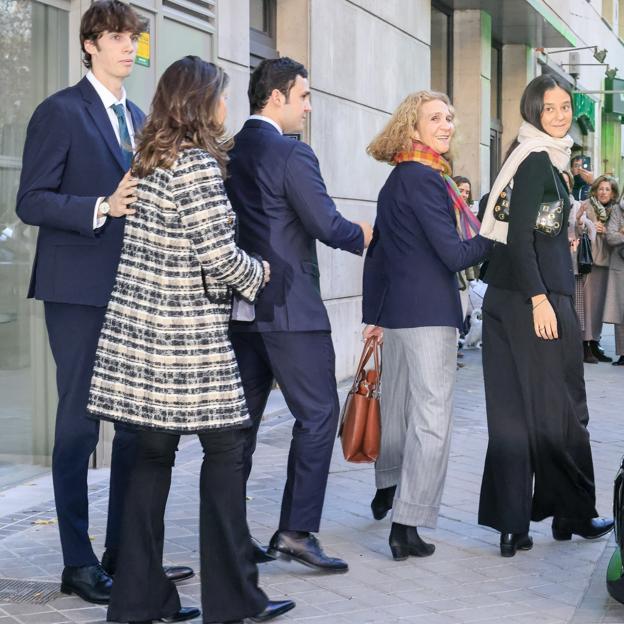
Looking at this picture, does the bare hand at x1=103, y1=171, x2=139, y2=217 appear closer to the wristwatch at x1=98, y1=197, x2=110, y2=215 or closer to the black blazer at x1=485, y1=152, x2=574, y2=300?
the wristwatch at x1=98, y1=197, x2=110, y2=215

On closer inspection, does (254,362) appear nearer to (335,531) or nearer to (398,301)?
(398,301)

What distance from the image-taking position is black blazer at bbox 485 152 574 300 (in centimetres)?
532

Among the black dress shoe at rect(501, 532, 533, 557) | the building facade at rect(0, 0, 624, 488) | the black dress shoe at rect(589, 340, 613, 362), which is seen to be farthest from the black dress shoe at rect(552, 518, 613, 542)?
the black dress shoe at rect(589, 340, 613, 362)

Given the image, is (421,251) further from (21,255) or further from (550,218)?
(21,255)

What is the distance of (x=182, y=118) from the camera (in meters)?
4.21

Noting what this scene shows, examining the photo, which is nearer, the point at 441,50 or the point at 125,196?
the point at 125,196

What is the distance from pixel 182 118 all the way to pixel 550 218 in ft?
5.97

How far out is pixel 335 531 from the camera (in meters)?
Answer: 5.93

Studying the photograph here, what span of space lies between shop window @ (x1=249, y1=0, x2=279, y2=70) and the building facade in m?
0.02

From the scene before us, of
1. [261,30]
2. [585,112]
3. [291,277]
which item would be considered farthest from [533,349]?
[585,112]

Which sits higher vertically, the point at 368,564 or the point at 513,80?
the point at 513,80

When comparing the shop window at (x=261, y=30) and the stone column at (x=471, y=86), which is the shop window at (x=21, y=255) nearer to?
the shop window at (x=261, y=30)

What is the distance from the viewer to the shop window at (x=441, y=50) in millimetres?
16812

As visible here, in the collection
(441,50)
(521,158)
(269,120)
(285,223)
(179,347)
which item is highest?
(441,50)
